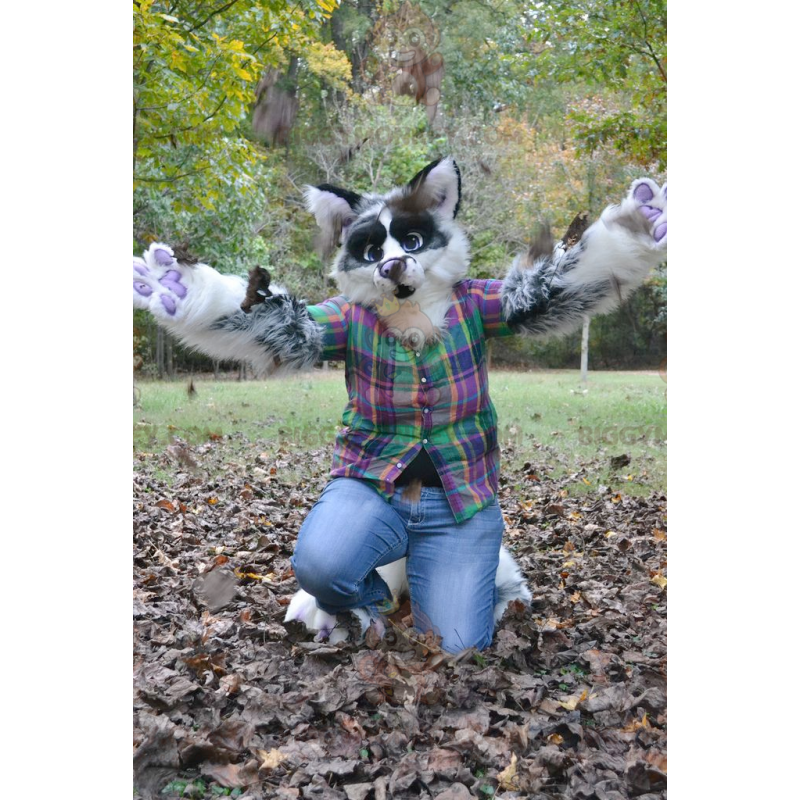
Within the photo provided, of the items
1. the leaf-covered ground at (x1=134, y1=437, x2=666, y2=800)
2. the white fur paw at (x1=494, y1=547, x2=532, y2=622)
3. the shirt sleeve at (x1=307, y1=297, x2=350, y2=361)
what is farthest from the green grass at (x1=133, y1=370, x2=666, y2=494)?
the shirt sleeve at (x1=307, y1=297, x2=350, y2=361)

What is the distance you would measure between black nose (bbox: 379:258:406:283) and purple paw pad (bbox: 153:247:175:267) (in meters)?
0.48

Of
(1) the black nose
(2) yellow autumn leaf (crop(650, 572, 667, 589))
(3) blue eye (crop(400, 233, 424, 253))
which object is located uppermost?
(3) blue eye (crop(400, 233, 424, 253))

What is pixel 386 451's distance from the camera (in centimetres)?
197

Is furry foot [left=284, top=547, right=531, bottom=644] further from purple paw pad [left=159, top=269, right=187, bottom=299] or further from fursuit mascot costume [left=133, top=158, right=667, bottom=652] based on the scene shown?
purple paw pad [left=159, top=269, right=187, bottom=299]

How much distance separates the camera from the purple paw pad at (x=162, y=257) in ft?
5.73

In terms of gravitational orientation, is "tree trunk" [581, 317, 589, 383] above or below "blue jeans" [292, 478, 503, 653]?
above

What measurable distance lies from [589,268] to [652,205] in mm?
207

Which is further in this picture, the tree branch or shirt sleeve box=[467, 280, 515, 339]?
the tree branch

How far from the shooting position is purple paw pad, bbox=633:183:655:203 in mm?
1620

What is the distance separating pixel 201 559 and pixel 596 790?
5.63 ft

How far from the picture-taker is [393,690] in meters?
1.68

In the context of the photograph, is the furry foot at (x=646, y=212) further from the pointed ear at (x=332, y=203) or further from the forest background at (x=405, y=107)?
the pointed ear at (x=332, y=203)

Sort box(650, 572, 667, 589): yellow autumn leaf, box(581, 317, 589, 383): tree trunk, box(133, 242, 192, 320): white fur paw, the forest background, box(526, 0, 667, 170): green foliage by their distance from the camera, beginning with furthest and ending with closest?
1. box(581, 317, 589, 383): tree trunk
2. box(526, 0, 667, 170): green foliage
3. the forest background
4. box(650, 572, 667, 589): yellow autumn leaf
5. box(133, 242, 192, 320): white fur paw

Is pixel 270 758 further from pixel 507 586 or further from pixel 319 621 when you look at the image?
pixel 507 586
